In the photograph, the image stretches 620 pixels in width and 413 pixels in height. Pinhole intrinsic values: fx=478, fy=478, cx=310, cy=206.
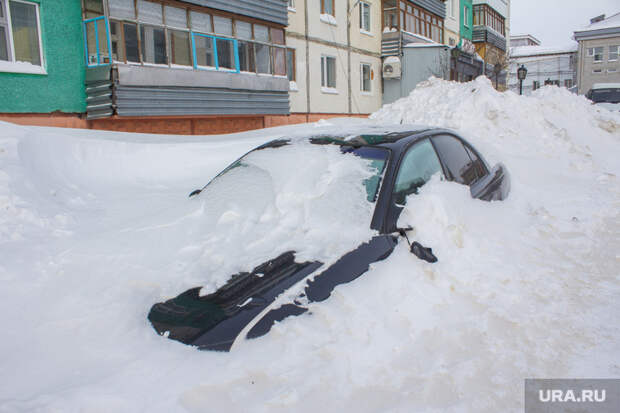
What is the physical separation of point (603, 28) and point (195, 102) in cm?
4544

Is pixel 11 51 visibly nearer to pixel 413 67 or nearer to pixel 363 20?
pixel 363 20

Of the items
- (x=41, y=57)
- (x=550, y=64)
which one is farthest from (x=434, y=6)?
(x=550, y=64)

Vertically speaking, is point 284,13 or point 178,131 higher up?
point 284,13

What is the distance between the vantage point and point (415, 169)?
3.73 metres

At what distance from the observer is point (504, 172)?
5.46 meters

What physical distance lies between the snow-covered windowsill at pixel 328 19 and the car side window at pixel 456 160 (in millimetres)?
14403

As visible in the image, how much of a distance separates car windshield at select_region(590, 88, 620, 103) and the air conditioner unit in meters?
8.54

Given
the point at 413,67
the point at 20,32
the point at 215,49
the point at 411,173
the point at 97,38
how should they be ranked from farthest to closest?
the point at 413,67
the point at 215,49
the point at 97,38
the point at 20,32
the point at 411,173

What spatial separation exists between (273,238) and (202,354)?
3.47 feet

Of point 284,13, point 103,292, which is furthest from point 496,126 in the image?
point 103,292

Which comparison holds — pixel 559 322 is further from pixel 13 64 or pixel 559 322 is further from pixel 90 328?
pixel 13 64

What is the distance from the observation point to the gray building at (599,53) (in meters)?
43.5

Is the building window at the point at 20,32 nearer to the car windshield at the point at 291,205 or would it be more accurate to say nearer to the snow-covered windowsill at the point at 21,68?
the snow-covered windowsill at the point at 21,68

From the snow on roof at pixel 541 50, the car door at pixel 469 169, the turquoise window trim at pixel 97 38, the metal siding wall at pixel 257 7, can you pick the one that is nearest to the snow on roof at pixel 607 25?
the snow on roof at pixel 541 50
